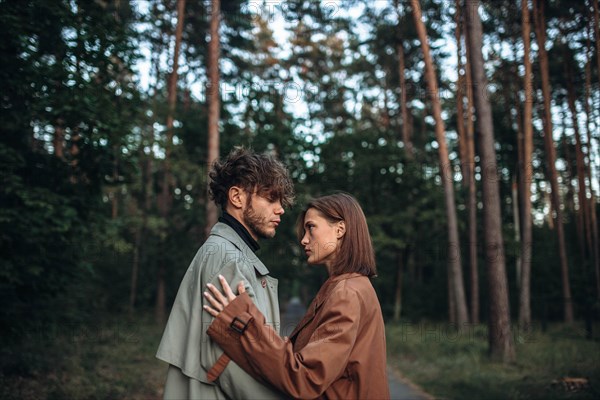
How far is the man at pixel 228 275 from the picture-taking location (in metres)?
2.50

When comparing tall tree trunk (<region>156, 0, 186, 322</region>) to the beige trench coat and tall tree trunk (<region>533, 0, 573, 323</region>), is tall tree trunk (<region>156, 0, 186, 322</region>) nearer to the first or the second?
tall tree trunk (<region>533, 0, 573, 323</region>)

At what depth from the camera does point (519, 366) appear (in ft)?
35.0

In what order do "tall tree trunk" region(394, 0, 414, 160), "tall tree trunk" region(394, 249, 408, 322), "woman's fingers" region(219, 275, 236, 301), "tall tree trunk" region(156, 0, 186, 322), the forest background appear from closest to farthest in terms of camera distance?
"woman's fingers" region(219, 275, 236, 301)
the forest background
"tall tree trunk" region(156, 0, 186, 322)
"tall tree trunk" region(394, 0, 414, 160)
"tall tree trunk" region(394, 249, 408, 322)

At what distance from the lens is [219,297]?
2570 millimetres

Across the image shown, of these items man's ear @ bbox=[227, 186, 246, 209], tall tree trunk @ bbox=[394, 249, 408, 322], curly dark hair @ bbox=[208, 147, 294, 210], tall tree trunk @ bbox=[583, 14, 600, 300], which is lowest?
tall tree trunk @ bbox=[394, 249, 408, 322]

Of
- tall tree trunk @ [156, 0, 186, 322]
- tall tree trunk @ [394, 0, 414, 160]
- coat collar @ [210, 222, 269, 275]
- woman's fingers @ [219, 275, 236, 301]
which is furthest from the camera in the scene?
tall tree trunk @ [394, 0, 414, 160]

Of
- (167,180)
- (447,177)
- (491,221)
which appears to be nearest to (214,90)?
(167,180)

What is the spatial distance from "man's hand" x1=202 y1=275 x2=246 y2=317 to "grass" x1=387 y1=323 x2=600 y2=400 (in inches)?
259

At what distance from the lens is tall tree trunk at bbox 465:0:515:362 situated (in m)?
11.2

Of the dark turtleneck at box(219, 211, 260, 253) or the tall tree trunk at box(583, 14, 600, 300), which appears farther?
the tall tree trunk at box(583, 14, 600, 300)

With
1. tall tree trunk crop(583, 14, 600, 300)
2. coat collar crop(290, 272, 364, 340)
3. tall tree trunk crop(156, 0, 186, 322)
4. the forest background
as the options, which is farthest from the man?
tall tree trunk crop(583, 14, 600, 300)

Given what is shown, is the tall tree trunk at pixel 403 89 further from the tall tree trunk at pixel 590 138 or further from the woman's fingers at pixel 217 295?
the woman's fingers at pixel 217 295

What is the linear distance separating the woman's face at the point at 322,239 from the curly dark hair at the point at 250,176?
0.23 m

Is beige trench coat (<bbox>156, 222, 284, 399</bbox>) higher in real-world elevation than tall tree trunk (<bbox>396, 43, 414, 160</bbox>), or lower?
lower
